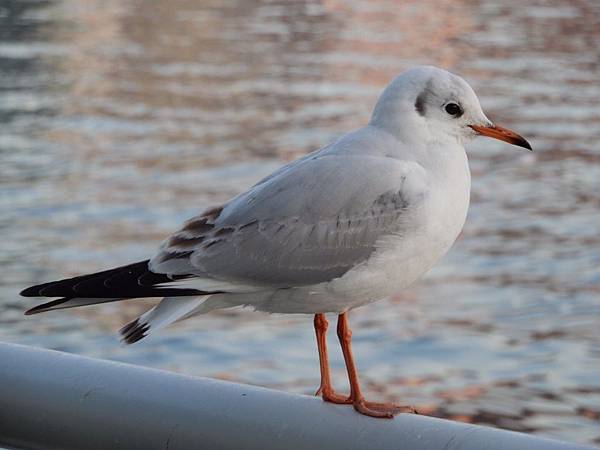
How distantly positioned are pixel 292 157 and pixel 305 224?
1224 cm

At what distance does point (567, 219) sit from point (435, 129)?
10241mm

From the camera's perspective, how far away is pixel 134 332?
296 centimetres

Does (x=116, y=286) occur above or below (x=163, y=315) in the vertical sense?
above

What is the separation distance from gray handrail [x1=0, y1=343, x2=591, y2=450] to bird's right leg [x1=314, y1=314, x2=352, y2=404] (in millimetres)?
588

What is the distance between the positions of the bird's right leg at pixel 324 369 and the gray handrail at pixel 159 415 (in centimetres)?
59

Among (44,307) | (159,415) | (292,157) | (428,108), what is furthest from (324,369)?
A: (292,157)

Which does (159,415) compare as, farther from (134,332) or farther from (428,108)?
(428,108)

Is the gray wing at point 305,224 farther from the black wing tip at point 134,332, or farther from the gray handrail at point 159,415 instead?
the gray handrail at point 159,415

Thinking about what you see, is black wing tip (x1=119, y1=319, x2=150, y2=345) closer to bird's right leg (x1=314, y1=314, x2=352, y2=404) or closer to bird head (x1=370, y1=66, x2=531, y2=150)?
bird's right leg (x1=314, y1=314, x2=352, y2=404)

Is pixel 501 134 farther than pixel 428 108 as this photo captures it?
Yes

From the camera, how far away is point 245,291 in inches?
125

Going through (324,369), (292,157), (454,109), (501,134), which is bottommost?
(292,157)

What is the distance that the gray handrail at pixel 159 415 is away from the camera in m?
2.20

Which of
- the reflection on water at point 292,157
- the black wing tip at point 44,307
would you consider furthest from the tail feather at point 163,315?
the reflection on water at point 292,157
